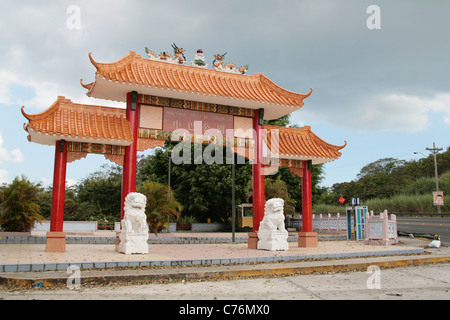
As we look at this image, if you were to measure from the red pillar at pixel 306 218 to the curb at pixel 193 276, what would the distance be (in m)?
3.27

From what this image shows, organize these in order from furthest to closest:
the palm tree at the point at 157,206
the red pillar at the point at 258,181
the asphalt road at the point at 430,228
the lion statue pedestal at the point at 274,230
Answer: the asphalt road at the point at 430,228
the palm tree at the point at 157,206
the red pillar at the point at 258,181
the lion statue pedestal at the point at 274,230

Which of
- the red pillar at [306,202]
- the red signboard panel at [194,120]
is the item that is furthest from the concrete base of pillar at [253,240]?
the red signboard panel at [194,120]

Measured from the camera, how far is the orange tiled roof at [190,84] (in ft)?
32.8

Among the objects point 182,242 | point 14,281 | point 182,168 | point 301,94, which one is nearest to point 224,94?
point 301,94

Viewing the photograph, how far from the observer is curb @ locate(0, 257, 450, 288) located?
5906 mm

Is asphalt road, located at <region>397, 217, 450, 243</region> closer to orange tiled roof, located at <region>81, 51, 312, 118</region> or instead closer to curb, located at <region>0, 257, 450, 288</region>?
curb, located at <region>0, 257, 450, 288</region>

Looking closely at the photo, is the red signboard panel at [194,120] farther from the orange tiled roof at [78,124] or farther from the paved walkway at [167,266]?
the paved walkway at [167,266]

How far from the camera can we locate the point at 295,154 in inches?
466

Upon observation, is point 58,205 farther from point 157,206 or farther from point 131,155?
point 157,206

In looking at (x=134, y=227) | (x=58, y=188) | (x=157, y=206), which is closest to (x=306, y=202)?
(x=134, y=227)

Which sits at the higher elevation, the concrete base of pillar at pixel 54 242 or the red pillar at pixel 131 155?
the red pillar at pixel 131 155

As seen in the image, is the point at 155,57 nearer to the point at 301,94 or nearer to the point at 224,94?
the point at 224,94

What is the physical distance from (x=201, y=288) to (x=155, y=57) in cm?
741

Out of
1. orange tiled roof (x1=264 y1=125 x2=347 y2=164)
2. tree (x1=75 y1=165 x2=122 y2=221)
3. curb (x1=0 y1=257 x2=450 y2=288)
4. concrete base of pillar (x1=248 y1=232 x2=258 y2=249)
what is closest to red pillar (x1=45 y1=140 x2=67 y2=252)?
curb (x1=0 y1=257 x2=450 y2=288)
